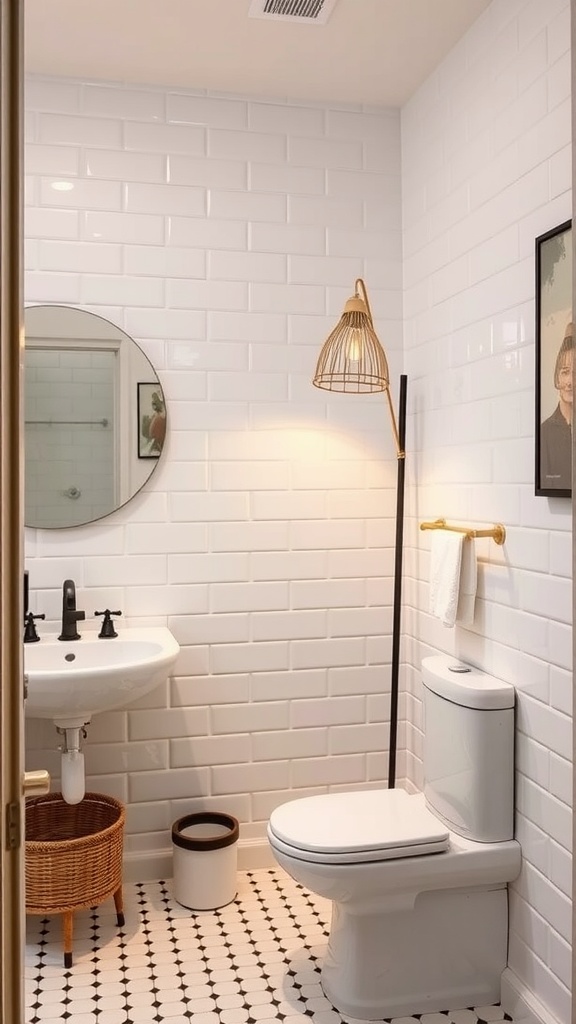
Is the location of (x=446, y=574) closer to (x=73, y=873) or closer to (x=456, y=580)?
(x=456, y=580)

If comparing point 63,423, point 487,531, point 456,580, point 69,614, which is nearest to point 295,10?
point 63,423

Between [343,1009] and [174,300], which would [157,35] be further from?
[343,1009]

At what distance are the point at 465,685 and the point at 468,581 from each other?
1.04 ft

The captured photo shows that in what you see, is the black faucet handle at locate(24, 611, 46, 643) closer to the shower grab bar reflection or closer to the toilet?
the shower grab bar reflection

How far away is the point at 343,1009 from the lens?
7.38 feet

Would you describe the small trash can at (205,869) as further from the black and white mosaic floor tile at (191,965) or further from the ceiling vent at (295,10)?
the ceiling vent at (295,10)

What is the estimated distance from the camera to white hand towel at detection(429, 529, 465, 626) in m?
2.46

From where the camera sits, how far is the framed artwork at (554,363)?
1979 millimetres

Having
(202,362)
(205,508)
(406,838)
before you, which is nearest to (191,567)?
(205,508)

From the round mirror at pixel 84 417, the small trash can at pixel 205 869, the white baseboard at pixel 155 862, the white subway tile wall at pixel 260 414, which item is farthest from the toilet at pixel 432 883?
the round mirror at pixel 84 417

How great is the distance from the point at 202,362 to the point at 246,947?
1.84m

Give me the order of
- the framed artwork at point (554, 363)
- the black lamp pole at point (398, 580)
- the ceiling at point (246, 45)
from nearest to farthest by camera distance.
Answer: the framed artwork at point (554, 363)
the ceiling at point (246, 45)
the black lamp pole at point (398, 580)

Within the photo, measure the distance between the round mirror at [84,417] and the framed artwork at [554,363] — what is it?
1314 millimetres

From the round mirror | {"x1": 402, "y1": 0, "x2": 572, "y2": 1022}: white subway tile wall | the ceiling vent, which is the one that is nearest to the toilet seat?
{"x1": 402, "y1": 0, "x2": 572, "y2": 1022}: white subway tile wall
